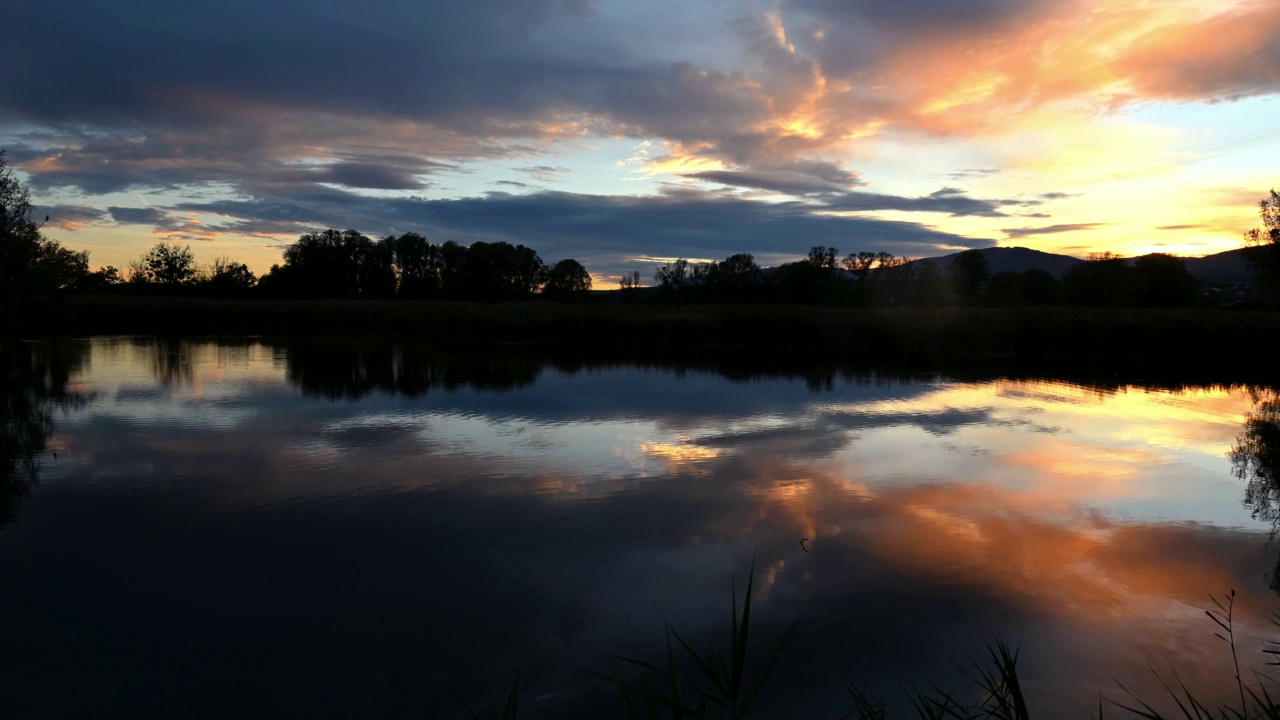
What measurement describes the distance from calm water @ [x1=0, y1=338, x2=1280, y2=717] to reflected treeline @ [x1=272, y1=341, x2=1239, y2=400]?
348cm

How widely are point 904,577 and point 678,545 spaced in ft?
4.69

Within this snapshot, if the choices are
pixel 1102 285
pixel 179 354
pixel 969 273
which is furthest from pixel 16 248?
pixel 969 273

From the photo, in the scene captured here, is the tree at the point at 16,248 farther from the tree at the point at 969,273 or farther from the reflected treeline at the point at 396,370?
the tree at the point at 969,273

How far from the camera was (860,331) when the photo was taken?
74.3 ft

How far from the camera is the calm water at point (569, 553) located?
3480 mm

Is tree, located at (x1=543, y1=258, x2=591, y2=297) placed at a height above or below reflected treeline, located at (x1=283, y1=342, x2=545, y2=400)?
above

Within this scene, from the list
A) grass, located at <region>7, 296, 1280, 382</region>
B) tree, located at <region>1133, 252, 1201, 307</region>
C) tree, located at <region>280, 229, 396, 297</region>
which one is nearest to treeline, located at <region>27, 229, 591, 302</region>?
tree, located at <region>280, 229, 396, 297</region>

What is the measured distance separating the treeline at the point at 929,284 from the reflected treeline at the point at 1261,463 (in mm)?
33995

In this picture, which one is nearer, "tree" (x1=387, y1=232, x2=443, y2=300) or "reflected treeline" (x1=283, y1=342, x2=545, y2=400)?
"reflected treeline" (x1=283, y1=342, x2=545, y2=400)

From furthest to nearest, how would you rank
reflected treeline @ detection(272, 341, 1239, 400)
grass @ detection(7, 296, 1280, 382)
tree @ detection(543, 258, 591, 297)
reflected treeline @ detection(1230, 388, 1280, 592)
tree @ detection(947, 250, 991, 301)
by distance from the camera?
tree @ detection(543, 258, 591, 297)
tree @ detection(947, 250, 991, 301)
grass @ detection(7, 296, 1280, 382)
reflected treeline @ detection(272, 341, 1239, 400)
reflected treeline @ detection(1230, 388, 1280, 592)

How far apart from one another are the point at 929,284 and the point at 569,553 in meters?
50.1

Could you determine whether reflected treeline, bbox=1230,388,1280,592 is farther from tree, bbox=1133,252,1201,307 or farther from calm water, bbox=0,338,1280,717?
tree, bbox=1133,252,1201,307

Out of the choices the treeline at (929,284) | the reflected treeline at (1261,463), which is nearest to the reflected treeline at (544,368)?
the reflected treeline at (1261,463)

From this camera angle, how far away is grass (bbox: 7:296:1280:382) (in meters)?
20.6
